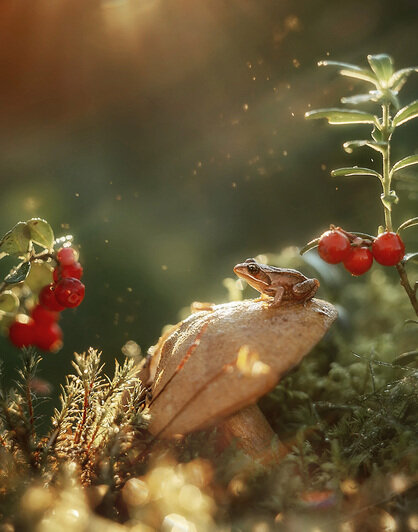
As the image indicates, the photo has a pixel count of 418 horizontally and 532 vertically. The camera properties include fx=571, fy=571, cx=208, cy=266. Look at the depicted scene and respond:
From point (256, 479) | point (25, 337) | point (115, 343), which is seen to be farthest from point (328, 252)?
point (115, 343)

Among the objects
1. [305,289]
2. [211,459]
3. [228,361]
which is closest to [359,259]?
[305,289]

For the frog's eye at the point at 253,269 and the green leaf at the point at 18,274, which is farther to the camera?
the frog's eye at the point at 253,269

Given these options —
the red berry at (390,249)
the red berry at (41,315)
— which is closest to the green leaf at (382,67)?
the red berry at (390,249)

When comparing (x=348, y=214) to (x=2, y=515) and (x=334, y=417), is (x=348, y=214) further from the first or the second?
(x=2, y=515)

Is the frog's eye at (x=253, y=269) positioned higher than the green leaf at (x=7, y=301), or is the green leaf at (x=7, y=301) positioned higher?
the green leaf at (x=7, y=301)

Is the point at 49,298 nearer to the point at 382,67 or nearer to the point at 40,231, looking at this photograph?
the point at 40,231

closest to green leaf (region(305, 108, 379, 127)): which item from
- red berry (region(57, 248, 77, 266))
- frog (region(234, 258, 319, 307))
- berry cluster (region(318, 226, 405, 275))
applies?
berry cluster (region(318, 226, 405, 275))

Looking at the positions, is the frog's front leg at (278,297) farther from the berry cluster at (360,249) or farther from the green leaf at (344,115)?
the green leaf at (344,115)
